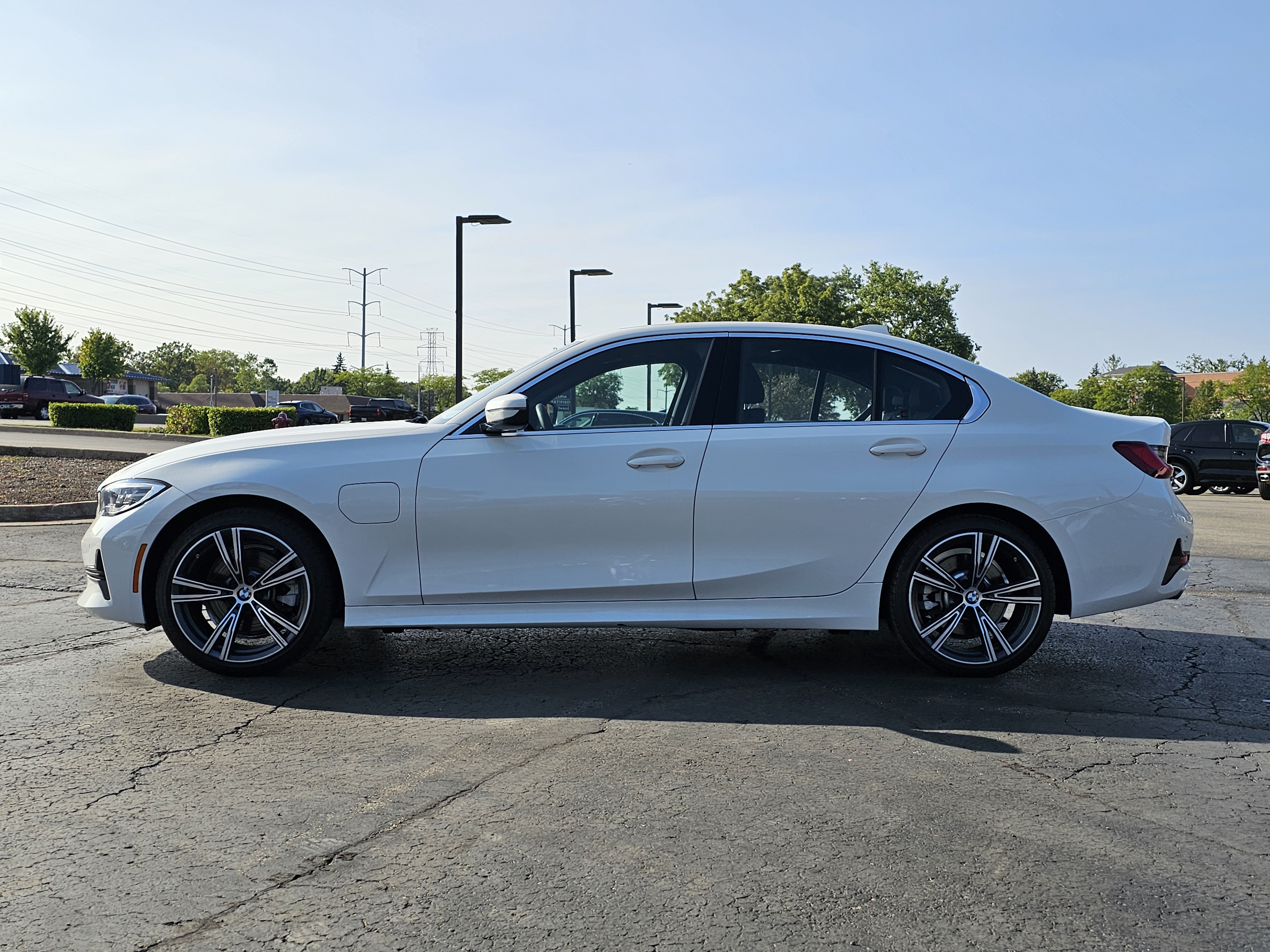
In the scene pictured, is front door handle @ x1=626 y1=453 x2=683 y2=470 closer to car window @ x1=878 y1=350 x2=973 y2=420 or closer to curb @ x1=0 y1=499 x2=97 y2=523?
car window @ x1=878 y1=350 x2=973 y2=420

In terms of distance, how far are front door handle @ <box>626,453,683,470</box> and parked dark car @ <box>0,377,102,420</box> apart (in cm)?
4774

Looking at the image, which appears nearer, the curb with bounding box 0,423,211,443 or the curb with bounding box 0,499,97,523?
the curb with bounding box 0,499,97,523

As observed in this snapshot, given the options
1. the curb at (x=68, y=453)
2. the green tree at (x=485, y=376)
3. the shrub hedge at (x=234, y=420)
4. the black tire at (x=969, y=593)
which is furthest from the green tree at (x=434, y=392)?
the black tire at (x=969, y=593)

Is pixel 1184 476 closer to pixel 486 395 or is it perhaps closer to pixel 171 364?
pixel 486 395

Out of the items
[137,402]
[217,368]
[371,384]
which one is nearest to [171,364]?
[217,368]

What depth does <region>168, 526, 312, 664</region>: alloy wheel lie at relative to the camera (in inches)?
194

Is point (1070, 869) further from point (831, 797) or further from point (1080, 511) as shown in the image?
point (1080, 511)

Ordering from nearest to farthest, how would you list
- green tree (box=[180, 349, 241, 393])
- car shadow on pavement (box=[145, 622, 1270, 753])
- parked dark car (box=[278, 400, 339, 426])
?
1. car shadow on pavement (box=[145, 622, 1270, 753])
2. parked dark car (box=[278, 400, 339, 426])
3. green tree (box=[180, 349, 241, 393])

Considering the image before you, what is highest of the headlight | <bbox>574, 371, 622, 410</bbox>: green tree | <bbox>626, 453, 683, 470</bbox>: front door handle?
<bbox>574, 371, 622, 410</bbox>: green tree

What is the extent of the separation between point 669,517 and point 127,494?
250cm

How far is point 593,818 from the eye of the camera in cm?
324

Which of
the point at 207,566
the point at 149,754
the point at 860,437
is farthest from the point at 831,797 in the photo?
the point at 207,566

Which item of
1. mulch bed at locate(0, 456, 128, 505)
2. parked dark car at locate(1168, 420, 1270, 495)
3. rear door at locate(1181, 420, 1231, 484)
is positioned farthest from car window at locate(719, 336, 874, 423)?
rear door at locate(1181, 420, 1231, 484)

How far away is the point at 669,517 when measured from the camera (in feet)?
16.0
